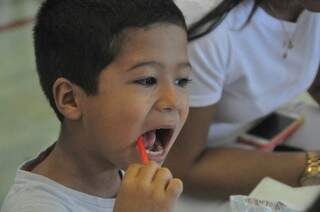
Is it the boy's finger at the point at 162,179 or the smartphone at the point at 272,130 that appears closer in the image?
the boy's finger at the point at 162,179

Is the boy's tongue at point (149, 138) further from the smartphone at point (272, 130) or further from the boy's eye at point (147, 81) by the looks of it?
the smartphone at point (272, 130)

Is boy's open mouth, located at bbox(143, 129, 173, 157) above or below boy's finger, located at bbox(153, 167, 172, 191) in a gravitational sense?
below

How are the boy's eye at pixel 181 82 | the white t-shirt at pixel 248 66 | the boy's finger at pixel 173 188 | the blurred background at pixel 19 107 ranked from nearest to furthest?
the boy's finger at pixel 173 188 < the boy's eye at pixel 181 82 < the white t-shirt at pixel 248 66 < the blurred background at pixel 19 107

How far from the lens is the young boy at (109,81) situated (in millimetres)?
732

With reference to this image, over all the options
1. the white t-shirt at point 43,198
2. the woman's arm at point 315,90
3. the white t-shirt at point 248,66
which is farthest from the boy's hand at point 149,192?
the woman's arm at point 315,90

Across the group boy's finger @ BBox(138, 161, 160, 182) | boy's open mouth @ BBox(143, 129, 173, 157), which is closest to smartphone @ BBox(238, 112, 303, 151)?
boy's open mouth @ BBox(143, 129, 173, 157)

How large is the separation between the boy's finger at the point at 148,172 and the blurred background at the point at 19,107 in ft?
3.37

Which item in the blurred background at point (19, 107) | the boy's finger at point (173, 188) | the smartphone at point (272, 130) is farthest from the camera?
the blurred background at point (19, 107)

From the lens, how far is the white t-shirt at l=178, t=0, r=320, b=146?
3.42 feet

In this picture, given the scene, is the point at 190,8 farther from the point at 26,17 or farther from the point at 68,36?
the point at 26,17

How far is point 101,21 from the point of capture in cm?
74

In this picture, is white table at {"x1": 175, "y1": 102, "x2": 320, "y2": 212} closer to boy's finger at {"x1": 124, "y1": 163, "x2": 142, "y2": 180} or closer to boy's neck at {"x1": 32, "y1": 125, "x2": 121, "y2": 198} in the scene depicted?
boy's neck at {"x1": 32, "y1": 125, "x2": 121, "y2": 198}

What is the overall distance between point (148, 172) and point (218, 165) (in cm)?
46

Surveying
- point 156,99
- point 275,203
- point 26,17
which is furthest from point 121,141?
point 26,17
